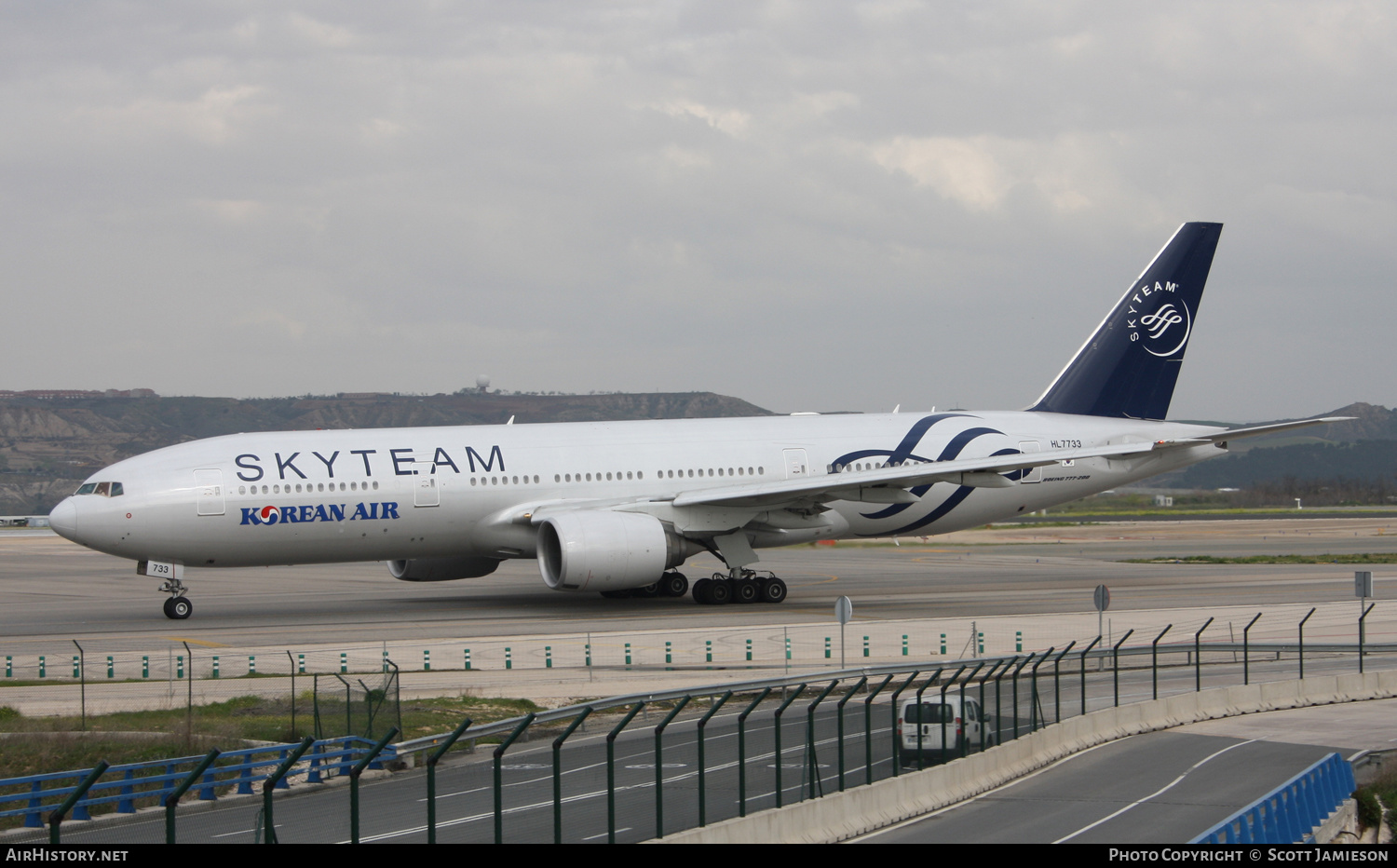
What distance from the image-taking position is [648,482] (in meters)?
35.6

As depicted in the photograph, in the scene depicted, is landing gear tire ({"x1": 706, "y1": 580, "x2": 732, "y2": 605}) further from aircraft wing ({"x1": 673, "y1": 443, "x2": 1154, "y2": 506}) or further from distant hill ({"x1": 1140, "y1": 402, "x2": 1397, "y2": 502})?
distant hill ({"x1": 1140, "y1": 402, "x2": 1397, "y2": 502})

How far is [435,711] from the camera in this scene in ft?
68.7

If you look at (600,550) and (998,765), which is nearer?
(998,765)

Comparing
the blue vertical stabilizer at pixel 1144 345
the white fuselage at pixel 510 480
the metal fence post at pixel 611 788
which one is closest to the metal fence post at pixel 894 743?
the metal fence post at pixel 611 788

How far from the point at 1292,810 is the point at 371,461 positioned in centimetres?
2475

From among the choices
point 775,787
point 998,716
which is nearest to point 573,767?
point 775,787

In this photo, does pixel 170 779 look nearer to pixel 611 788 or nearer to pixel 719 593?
pixel 611 788

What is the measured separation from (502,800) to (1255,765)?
11.3 m

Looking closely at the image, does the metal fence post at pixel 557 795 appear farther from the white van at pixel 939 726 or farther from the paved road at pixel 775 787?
the white van at pixel 939 726

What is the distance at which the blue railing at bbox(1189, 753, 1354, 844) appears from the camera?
11.3 meters

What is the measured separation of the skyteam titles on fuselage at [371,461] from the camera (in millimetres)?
32541

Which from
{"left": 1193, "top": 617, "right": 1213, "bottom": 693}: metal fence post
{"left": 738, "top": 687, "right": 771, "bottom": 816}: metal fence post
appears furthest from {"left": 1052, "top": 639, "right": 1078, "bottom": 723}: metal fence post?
{"left": 738, "top": 687, "right": 771, "bottom": 816}: metal fence post
